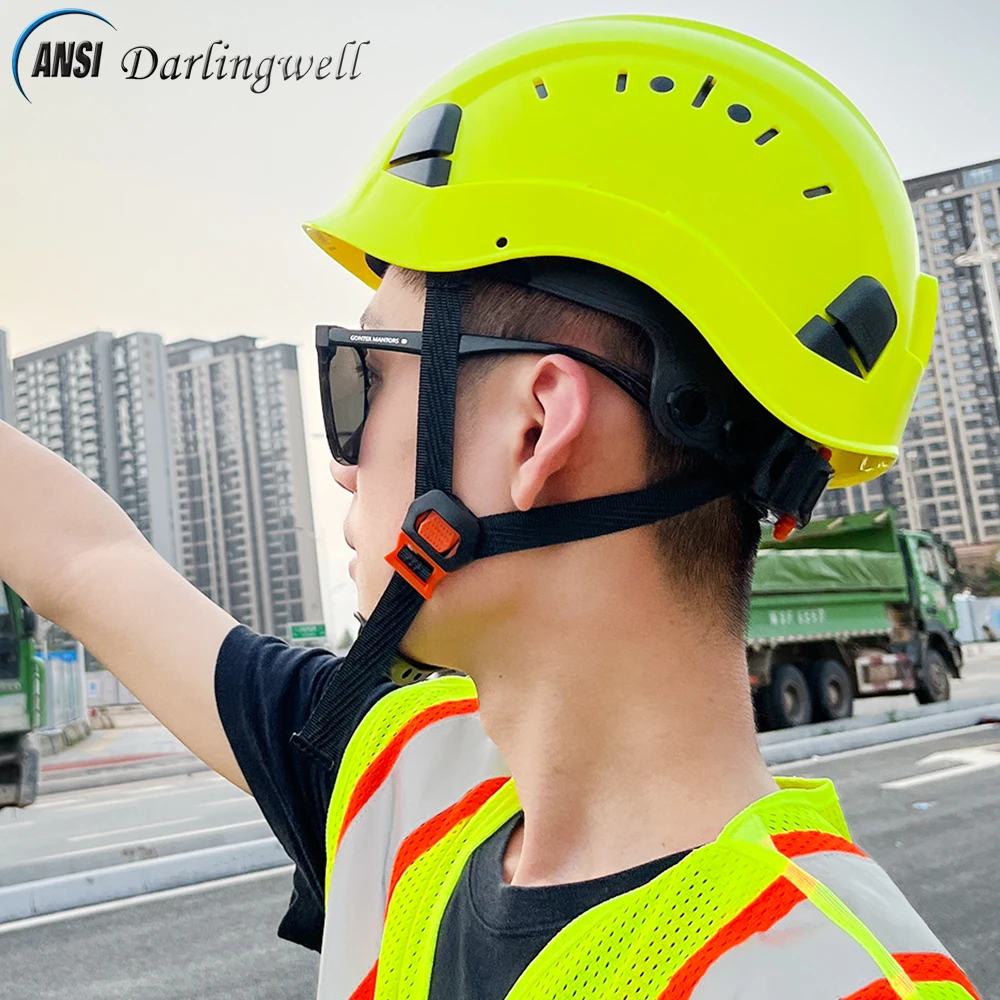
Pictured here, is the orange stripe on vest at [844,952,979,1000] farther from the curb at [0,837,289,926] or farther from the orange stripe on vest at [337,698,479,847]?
the curb at [0,837,289,926]

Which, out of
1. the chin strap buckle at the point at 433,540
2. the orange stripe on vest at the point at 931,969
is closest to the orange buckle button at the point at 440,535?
the chin strap buckle at the point at 433,540

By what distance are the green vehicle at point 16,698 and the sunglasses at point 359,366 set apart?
35.4 feet

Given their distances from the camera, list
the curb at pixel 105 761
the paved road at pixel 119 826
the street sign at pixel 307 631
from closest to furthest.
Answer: the paved road at pixel 119 826 < the curb at pixel 105 761 < the street sign at pixel 307 631

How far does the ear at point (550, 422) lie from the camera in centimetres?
110

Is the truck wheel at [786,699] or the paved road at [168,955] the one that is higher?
the paved road at [168,955]

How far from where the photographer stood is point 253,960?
5664mm

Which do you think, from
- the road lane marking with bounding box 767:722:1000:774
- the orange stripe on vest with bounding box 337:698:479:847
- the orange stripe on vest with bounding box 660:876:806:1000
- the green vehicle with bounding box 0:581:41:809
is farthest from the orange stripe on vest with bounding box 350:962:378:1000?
the green vehicle with bounding box 0:581:41:809

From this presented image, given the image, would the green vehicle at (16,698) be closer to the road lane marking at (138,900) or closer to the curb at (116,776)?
A: the road lane marking at (138,900)

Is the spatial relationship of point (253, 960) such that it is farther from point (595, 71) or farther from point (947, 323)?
point (947, 323)

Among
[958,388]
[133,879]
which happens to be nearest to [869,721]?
[133,879]

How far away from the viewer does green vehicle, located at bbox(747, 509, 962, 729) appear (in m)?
14.8

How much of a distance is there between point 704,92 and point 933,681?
18030 mm

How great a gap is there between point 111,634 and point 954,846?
7.28 m

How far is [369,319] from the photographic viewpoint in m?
1.26
